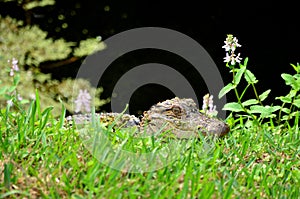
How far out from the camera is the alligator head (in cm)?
264

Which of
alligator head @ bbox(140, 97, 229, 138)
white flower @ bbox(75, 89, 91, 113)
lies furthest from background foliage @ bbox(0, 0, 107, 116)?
alligator head @ bbox(140, 97, 229, 138)

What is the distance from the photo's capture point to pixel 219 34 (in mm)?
6883

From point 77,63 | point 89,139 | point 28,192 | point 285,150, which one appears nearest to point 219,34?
point 77,63

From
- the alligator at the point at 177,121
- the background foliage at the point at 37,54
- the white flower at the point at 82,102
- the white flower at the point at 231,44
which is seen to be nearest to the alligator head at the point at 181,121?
the alligator at the point at 177,121

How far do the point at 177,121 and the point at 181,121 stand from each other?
0.03m

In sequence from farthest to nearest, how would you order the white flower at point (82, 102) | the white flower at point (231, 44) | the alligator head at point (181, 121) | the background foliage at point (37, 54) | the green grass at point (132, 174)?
the background foliage at point (37, 54) < the white flower at point (231, 44) < the white flower at point (82, 102) < the alligator head at point (181, 121) < the green grass at point (132, 174)

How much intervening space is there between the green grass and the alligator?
0.11 m

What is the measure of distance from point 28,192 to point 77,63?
5456mm

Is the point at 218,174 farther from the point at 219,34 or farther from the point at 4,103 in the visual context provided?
the point at 219,34

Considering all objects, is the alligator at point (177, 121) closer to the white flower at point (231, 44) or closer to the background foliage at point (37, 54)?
the white flower at point (231, 44)

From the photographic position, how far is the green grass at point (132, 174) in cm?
169

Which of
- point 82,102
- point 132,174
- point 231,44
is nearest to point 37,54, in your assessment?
point 82,102

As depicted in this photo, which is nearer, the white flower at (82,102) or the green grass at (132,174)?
the green grass at (132,174)

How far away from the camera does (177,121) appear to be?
2.68 meters
